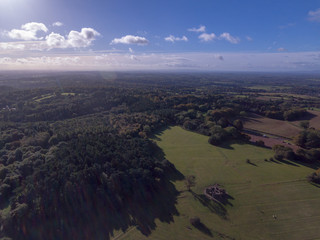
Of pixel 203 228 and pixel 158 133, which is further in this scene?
pixel 158 133

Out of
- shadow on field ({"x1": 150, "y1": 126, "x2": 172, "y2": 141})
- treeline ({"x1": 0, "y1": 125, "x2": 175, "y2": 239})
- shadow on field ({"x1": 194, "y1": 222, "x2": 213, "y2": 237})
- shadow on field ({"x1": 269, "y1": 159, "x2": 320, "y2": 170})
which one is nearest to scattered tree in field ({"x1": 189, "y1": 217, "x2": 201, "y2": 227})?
shadow on field ({"x1": 194, "y1": 222, "x2": 213, "y2": 237})

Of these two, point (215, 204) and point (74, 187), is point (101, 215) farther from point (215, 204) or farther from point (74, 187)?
point (215, 204)

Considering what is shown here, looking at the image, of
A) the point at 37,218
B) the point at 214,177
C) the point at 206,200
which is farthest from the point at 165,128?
the point at 37,218

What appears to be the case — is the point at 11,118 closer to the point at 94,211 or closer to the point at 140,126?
the point at 140,126

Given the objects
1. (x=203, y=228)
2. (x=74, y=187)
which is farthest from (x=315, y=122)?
(x=74, y=187)

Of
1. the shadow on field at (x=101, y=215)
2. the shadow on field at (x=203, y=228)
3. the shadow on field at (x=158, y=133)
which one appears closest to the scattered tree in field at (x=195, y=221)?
the shadow on field at (x=203, y=228)
